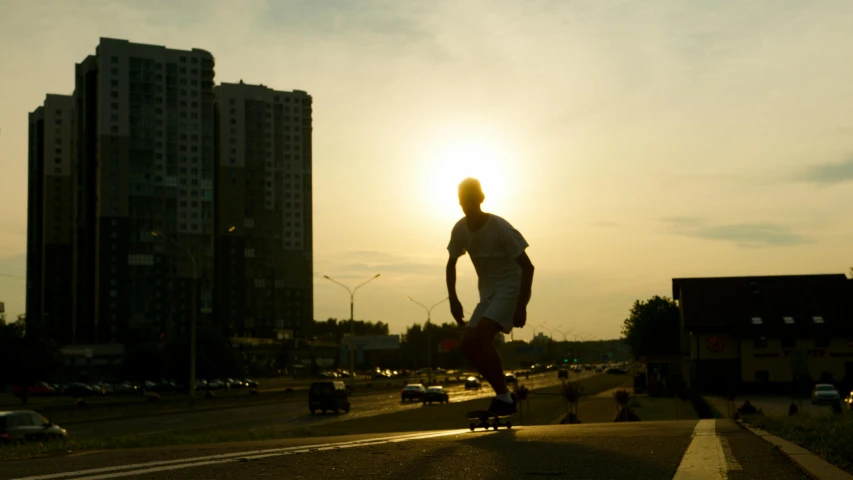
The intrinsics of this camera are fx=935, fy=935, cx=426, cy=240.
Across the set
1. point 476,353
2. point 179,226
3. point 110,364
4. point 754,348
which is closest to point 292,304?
point 179,226

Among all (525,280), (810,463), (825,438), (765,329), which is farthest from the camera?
(765,329)

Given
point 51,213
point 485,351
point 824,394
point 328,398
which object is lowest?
point 328,398

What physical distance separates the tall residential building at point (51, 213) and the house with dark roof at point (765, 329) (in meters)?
94.4

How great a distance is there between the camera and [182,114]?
137750 millimetres

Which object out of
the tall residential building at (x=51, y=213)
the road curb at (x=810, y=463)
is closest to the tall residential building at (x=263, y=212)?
the tall residential building at (x=51, y=213)

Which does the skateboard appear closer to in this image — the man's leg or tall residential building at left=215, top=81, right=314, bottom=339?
the man's leg

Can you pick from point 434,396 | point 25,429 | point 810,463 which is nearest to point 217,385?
point 434,396

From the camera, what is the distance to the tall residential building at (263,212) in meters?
150

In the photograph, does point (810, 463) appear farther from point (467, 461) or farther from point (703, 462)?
point (467, 461)

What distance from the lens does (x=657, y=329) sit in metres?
106

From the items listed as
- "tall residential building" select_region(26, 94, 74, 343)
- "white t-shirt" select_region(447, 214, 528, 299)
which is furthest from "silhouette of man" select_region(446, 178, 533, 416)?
"tall residential building" select_region(26, 94, 74, 343)

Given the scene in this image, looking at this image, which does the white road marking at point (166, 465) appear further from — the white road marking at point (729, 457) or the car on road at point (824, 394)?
the car on road at point (824, 394)

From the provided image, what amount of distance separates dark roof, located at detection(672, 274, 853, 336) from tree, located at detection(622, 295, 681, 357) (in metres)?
23.9

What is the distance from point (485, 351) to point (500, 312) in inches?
19.3
